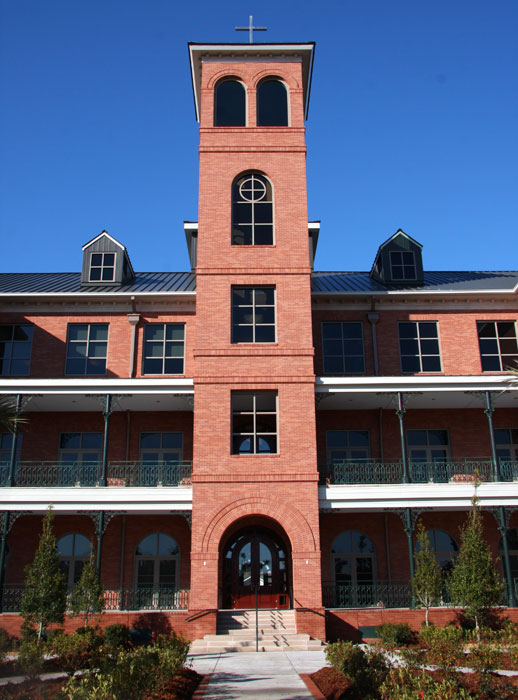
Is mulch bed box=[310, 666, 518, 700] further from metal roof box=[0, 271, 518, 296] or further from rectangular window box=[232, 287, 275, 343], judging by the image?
metal roof box=[0, 271, 518, 296]

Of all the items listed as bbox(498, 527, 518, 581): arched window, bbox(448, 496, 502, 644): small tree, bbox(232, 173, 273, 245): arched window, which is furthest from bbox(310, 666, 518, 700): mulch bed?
bbox(232, 173, 273, 245): arched window

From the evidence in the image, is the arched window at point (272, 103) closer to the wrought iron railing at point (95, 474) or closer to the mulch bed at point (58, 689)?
the wrought iron railing at point (95, 474)

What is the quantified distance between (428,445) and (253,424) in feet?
25.0

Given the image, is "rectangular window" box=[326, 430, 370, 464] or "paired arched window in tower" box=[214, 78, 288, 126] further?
"paired arched window in tower" box=[214, 78, 288, 126]

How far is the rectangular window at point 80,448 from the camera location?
86.9 ft

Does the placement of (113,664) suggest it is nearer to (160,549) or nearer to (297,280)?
(160,549)

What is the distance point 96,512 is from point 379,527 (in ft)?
33.5

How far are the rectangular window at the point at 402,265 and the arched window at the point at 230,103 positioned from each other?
336 inches

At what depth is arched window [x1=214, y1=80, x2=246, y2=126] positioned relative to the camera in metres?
28.0

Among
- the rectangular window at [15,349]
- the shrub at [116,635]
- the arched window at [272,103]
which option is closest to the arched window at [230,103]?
the arched window at [272,103]

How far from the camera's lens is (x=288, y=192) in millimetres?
26578

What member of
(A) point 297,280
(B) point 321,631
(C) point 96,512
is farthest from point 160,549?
(A) point 297,280

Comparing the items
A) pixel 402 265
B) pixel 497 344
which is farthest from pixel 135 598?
pixel 402 265

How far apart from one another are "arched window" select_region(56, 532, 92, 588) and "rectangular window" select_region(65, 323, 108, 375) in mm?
6275
